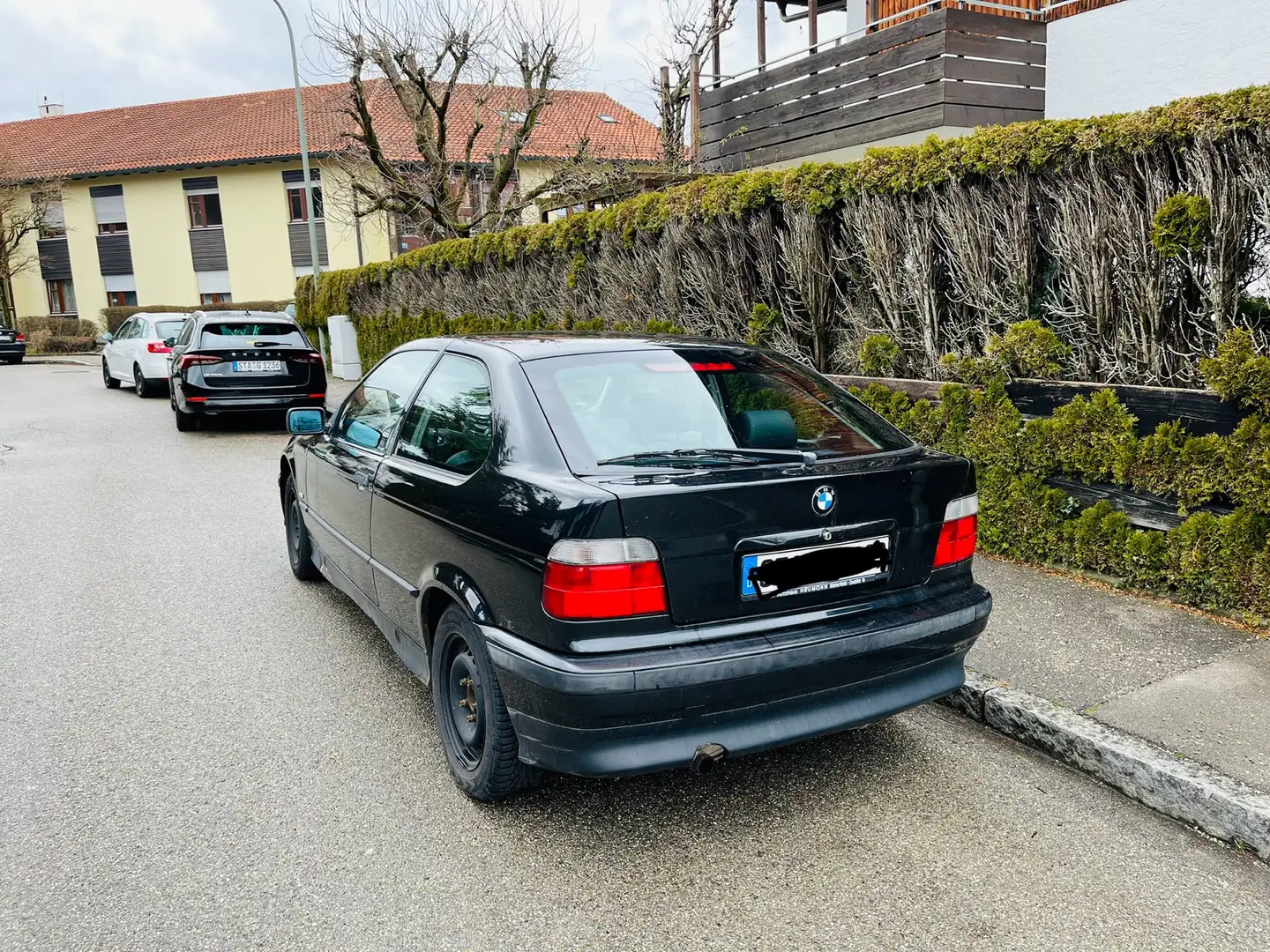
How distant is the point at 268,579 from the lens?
586 centimetres

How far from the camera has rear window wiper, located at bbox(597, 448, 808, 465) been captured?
2.94 meters

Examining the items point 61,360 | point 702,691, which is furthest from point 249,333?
point 61,360

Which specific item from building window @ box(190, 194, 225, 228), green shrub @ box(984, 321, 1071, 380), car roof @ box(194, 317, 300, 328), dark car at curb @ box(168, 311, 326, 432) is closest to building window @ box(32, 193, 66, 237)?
building window @ box(190, 194, 225, 228)

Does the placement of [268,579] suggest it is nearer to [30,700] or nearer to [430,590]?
[30,700]

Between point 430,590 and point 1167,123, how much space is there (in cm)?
418

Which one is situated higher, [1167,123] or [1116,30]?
[1116,30]

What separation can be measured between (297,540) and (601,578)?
366cm

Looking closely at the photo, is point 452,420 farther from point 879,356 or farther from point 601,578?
point 879,356

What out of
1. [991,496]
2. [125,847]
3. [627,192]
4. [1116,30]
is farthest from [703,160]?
[125,847]

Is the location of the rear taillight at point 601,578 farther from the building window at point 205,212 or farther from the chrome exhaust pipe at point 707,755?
the building window at point 205,212

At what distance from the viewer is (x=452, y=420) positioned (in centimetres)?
354

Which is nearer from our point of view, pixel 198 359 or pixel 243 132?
pixel 198 359

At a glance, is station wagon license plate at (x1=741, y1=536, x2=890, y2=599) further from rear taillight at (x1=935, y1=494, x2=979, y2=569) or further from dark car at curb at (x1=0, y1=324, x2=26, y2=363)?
dark car at curb at (x1=0, y1=324, x2=26, y2=363)

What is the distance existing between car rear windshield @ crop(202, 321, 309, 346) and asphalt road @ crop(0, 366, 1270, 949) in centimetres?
825
